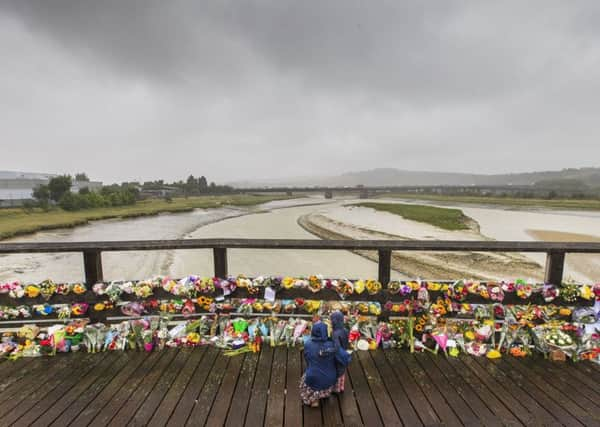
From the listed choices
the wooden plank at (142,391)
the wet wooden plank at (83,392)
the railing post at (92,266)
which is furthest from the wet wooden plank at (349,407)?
the railing post at (92,266)

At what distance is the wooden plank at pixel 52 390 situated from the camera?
7.44 feet

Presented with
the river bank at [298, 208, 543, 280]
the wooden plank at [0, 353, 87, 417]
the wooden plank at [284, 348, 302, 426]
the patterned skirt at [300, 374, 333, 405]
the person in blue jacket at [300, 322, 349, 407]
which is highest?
the person in blue jacket at [300, 322, 349, 407]

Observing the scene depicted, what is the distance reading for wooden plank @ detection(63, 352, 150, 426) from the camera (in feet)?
7.32

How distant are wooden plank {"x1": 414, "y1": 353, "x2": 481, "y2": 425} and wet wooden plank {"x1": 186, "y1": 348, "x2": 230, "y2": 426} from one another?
6.58ft

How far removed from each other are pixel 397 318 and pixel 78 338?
364cm

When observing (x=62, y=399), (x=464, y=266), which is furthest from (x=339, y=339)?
(x=464, y=266)

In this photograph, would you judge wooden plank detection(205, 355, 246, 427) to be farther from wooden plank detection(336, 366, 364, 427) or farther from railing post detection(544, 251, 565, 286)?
railing post detection(544, 251, 565, 286)

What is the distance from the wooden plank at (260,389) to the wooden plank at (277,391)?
0.13 ft

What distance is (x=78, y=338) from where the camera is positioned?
314cm

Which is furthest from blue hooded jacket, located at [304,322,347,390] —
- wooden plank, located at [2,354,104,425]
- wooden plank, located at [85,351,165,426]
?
wooden plank, located at [2,354,104,425]

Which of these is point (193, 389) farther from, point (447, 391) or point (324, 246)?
point (447, 391)

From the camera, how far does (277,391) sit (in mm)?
2523

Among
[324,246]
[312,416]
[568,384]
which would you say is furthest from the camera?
[324,246]

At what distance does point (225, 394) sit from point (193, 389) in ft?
1.02
